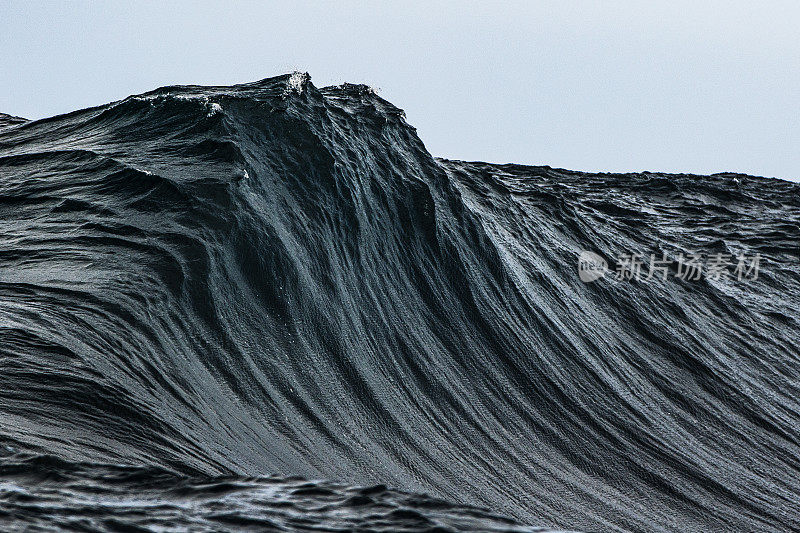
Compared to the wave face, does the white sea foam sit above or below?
above

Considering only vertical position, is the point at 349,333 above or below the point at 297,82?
below

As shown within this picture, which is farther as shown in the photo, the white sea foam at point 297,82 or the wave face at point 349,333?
the white sea foam at point 297,82

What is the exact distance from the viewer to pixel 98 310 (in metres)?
4.14

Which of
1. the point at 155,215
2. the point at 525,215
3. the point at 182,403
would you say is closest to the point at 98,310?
the point at 182,403

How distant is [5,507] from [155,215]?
333 centimetres

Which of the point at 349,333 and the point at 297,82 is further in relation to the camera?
the point at 297,82

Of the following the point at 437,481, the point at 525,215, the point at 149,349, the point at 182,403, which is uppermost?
the point at 525,215

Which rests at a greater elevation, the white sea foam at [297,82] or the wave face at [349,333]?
the white sea foam at [297,82]

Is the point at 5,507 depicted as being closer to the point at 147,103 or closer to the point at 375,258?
the point at 375,258

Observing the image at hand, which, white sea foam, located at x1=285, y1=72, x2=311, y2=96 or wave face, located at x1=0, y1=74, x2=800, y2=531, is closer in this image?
wave face, located at x1=0, y1=74, x2=800, y2=531

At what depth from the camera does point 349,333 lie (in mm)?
5320

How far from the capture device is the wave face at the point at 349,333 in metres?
3.96

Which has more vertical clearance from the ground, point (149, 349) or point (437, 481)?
point (149, 349)

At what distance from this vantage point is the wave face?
3957mm
